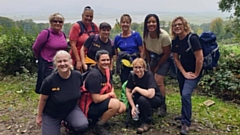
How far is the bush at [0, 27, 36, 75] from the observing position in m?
7.75

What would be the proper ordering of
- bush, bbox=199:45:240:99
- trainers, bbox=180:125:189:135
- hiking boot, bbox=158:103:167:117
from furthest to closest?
bush, bbox=199:45:240:99 → hiking boot, bbox=158:103:167:117 → trainers, bbox=180:125:189:135

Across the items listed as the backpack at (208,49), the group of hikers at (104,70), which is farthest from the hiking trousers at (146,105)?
the backpack at (208,49)

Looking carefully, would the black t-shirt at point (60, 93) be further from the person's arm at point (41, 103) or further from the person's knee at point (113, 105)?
the person's knee at point (113, 105)

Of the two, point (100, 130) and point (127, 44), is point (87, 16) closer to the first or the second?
point (127, 44)

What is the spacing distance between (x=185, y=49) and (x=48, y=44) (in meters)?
2.10

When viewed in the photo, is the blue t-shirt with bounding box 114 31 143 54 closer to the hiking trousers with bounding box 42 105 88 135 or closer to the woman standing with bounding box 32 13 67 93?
the woman standing with bounding box 32 13 67 93

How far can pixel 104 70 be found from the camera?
410 centimetres

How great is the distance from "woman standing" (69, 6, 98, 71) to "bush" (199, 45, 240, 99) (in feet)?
11.0

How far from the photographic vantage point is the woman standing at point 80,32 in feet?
15.4

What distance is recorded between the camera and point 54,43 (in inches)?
175

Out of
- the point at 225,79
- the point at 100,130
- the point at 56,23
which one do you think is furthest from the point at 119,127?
the point at 225,79

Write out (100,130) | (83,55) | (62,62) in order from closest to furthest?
(62,62) < (100,130) < (83,55)

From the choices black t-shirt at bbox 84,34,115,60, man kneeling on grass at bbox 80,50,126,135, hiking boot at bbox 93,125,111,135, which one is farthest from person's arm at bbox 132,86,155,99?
black t-shirt at bbox 84,34,115,60

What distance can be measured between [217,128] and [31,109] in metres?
3.43
